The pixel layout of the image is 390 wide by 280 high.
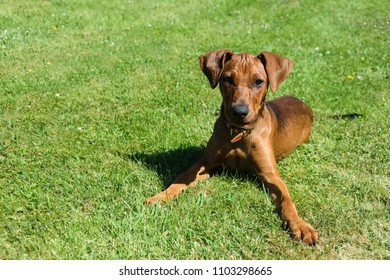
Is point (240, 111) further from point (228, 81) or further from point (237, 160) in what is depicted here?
point (237, 160)

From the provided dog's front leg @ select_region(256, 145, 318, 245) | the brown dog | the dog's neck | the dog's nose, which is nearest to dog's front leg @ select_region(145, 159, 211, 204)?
the brown dog

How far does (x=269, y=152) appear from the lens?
15.7 ft

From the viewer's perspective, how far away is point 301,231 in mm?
3857

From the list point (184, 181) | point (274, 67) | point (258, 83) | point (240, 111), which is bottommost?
point (184, 181)

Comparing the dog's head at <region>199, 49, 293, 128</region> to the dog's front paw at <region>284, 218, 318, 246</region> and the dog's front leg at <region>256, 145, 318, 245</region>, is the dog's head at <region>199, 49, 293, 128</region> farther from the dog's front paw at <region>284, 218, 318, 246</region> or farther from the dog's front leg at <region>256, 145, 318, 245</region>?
the dog's front paw at <region>284, 218, 318, 246</region>

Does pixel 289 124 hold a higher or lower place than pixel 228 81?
lower

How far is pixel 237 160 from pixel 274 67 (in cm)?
110

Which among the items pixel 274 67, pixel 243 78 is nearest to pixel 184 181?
pixel 243 78

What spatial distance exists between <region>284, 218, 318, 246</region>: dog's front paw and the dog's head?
1.11m

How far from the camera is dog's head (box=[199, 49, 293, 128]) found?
14.1 feet

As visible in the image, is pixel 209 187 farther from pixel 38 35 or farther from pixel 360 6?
pixel 360 6

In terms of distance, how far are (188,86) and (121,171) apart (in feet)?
10.1

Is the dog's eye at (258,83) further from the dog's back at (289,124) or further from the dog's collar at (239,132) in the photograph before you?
the dog's back at (289,124)

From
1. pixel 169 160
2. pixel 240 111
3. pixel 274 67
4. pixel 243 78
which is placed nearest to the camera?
pixel 240 111
